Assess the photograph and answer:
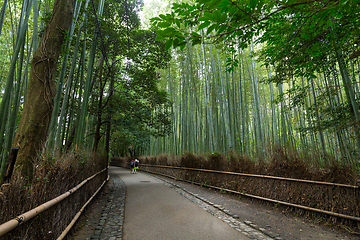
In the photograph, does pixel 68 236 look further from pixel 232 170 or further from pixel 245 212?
pixel 232 170

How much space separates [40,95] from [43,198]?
1399 mm

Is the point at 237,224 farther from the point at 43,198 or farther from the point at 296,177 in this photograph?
the point at 43,198

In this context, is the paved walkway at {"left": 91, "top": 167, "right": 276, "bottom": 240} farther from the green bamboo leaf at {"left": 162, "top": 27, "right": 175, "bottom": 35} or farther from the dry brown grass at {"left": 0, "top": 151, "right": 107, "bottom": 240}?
the green bamboo leaf at {"left": 162, "top": 27, "right": 175, "bottom": 35}

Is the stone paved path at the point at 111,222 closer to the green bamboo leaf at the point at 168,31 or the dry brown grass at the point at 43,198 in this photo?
the dry brown grass at the point at 43,198

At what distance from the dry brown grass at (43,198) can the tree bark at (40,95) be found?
0.41 m

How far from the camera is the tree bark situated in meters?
2.27

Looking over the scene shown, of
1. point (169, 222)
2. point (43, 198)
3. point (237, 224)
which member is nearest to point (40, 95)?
point (43, 198)

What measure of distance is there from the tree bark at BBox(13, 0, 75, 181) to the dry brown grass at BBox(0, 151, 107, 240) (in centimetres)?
41

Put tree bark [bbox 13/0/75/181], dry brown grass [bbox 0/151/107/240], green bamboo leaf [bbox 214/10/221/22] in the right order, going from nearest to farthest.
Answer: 1. green bamboo leaf [bbox 214/10/221/22]
2. dry brown grass [bbox 0/151/107/240]
3. tree bark [bbox 13/0/75/181]

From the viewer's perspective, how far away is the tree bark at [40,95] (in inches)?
89.2

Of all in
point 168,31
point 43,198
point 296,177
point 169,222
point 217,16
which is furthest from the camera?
point 296,177

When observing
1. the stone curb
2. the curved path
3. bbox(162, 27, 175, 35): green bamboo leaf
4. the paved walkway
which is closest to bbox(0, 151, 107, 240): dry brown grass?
the paved walkway

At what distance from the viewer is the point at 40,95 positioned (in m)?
2.41

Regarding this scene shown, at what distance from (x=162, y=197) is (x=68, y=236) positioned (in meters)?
2.75
